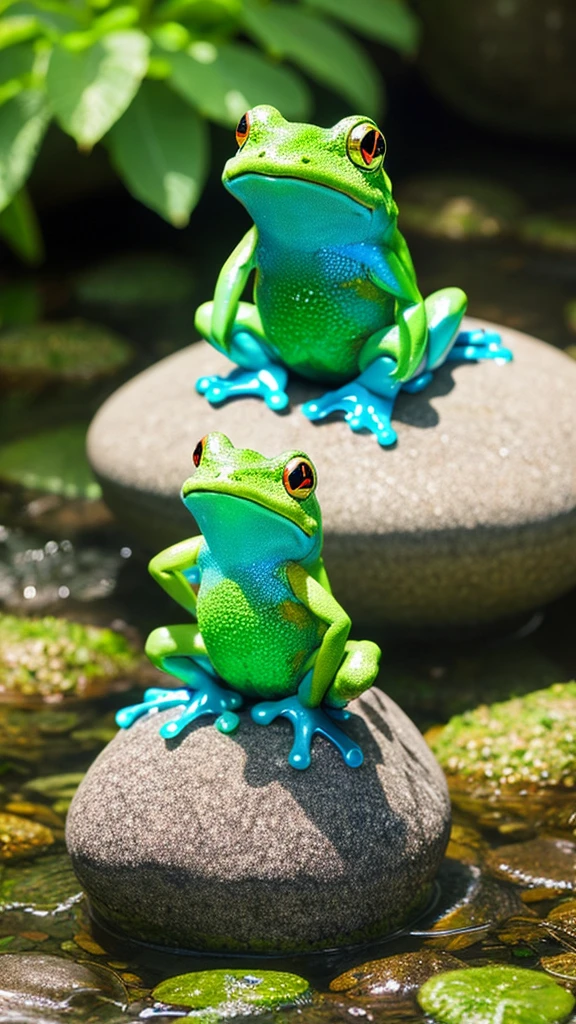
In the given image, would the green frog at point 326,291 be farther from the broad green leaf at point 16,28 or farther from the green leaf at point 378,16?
the green leaf at point 378,16

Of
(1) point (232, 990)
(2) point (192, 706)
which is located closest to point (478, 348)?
(2) point (192, 706)

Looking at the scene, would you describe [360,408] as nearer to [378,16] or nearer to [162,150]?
[162,150]

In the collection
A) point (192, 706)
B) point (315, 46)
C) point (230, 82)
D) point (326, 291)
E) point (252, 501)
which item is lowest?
point (192, 706)

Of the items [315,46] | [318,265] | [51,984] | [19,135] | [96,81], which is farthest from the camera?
[315,46]

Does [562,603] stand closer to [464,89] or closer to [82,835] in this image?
[82,835]

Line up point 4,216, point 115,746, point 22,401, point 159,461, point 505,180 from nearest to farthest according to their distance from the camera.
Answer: point 115,746 → point 159,461 → point 22,401 → point 4,216 → point 505,180

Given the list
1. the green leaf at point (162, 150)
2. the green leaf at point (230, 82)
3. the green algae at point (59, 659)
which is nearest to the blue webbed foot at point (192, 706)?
the green algae at point (59, 659)

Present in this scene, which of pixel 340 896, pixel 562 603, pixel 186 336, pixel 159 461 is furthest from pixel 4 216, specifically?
pixel 340 896

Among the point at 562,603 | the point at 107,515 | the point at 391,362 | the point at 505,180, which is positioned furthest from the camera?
the point at 505,180
